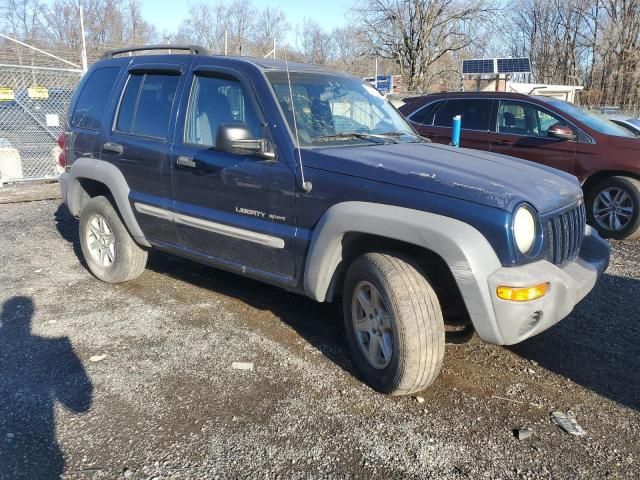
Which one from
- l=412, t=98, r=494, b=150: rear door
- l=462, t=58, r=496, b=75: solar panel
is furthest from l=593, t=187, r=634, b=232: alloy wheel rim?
l=462, t=58, r=496, b=75: solar panel

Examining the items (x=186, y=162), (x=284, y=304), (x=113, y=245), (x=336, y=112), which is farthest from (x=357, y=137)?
(x=113, y=245)

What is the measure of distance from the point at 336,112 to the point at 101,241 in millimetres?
2645

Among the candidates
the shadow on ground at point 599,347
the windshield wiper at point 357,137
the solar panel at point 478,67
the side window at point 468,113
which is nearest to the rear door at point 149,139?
the windshield wiper at point 357,137

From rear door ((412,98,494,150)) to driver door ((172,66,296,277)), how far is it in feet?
15.0

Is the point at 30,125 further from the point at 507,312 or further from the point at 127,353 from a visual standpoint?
the point at 507,312

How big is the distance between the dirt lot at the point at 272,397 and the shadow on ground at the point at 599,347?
1 cm

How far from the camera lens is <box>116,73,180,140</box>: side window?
433 cm

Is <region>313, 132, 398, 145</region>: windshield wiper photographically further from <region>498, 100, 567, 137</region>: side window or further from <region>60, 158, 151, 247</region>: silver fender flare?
<region>498, 100, 567, 137</region>: side window

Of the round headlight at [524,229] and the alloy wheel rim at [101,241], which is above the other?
the round headlight at [524,229]

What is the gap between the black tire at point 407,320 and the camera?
300 cm

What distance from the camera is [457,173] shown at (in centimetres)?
314

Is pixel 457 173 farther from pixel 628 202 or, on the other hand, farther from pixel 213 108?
pixel 628 202

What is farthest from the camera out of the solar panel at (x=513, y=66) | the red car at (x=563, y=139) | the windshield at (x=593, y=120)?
the solar panel at (x=513, y=66)

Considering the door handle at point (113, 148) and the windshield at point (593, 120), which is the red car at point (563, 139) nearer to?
the windshield at point (593, 120)
